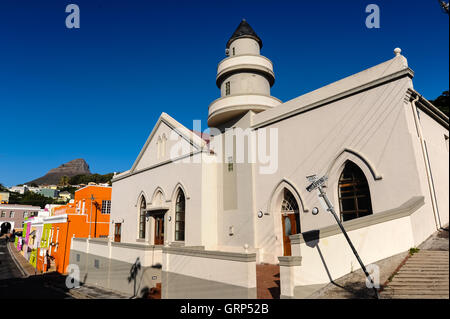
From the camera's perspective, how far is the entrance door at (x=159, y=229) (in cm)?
1795

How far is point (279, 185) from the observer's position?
1297cm

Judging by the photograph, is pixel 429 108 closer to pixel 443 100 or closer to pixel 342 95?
pixel 342 95

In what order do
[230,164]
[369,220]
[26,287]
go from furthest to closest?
1. [26,287]
2. [230,164]
3. [369,220]

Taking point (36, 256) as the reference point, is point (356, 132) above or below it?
above

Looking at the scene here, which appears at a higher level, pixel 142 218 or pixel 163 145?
pixel 163 145

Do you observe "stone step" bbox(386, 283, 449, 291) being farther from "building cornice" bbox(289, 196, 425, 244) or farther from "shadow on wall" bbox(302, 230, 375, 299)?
"building cornice" bbox(289, 196, 425, 244)

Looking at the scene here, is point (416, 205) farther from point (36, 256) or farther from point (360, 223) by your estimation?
point (36, 256)

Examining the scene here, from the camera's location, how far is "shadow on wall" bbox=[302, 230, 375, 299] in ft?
21.7

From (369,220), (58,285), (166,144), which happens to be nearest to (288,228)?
(369,220)

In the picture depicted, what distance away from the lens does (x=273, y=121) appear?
1368 cm

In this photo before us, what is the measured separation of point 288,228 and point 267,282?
339 centimetres

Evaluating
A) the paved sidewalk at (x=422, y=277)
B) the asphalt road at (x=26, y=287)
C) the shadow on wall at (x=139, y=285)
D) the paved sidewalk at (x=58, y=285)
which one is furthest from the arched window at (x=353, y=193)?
the asphalt road at (x=26, y=287)
